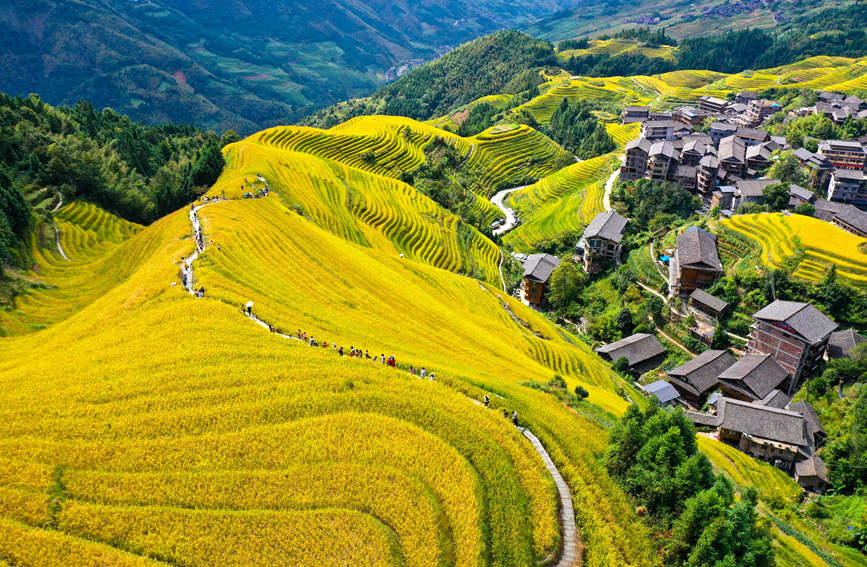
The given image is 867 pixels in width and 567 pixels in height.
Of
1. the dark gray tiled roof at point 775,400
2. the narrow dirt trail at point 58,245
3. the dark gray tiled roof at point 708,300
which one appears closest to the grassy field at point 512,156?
the dark gray tiled roof at point 708,300

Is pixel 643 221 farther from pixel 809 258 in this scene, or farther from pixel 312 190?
pixel 312 190

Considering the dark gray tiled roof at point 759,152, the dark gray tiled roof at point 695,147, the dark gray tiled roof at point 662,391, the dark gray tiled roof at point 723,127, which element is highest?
the dark gray tiled roof at point 723,127

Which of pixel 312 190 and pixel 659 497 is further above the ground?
pixel 312 190

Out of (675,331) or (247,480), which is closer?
(247,480)

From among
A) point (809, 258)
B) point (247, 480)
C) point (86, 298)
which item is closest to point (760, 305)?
point (809, 258)

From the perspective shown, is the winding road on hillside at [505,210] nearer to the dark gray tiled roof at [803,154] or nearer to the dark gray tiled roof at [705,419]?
the dark gray tiled roof at [803,154]

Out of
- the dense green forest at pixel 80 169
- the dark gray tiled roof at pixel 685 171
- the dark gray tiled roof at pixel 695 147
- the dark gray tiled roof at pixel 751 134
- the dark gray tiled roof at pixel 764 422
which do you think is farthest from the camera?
the dark gray tiled roof at pixel 751 134
